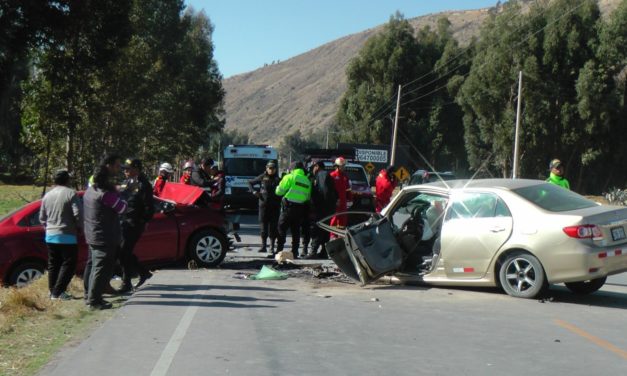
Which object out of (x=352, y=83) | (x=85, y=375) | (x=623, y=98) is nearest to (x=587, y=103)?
(x=623, y=98)

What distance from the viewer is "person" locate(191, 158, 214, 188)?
15.5 m

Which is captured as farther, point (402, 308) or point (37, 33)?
point (37, 33)

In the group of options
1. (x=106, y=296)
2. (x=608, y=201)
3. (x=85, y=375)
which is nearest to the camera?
(x=85, y=375)

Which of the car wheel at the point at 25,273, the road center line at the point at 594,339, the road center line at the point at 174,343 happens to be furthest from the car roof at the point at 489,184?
the car wheel at the point at 25,273

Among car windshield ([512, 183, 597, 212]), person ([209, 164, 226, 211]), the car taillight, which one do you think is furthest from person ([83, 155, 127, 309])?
person ([209, 164, 226, 211])

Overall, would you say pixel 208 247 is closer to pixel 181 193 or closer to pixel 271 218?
pixel 181 193

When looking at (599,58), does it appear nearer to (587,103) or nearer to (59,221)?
(587,103)

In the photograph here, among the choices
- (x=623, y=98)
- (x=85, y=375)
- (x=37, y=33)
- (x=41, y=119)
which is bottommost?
(x=85, y=375)

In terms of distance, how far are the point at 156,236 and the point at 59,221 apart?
299cm

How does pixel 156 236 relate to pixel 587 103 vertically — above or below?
below

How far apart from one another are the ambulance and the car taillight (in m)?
18.8

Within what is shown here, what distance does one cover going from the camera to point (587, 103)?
155ft

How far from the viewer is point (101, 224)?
9047 mm

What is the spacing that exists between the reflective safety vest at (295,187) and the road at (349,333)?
3.48 meters
